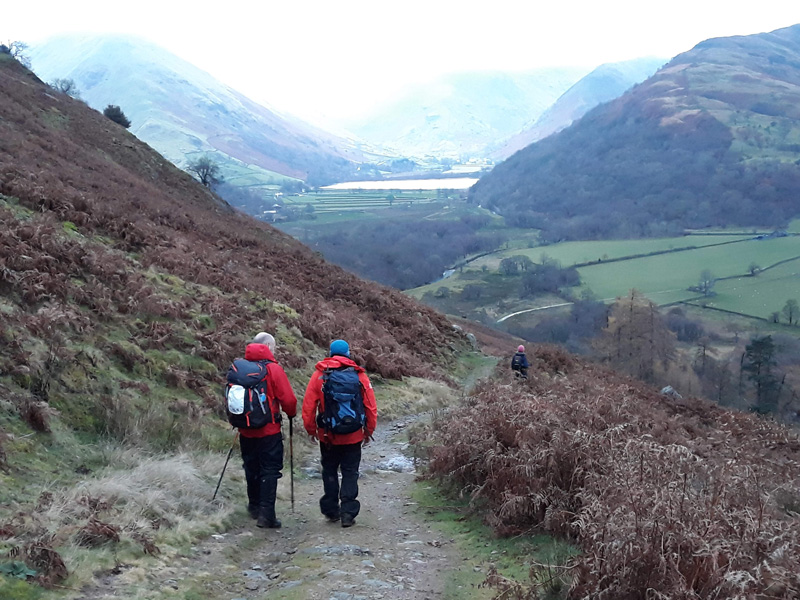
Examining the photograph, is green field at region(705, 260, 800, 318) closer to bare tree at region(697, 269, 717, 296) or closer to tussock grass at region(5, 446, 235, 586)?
bare tree at region(697, 269, 717, 296)

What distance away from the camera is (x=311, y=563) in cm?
587

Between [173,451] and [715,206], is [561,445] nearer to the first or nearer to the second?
[173,451]

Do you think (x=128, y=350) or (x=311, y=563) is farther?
(x=128, y=350)

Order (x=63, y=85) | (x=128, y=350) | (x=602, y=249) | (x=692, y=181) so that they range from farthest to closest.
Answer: (x=692, y=181)
(x=602, y=249)
(x=63, y=85)
(x=128, y=350)

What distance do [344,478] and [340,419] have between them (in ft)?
2.57

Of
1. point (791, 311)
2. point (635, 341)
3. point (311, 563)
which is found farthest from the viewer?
point (791, 311)

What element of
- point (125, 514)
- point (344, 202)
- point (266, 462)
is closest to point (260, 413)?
point (266, 462)

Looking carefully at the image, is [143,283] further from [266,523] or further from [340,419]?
[340,419]

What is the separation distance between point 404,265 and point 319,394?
97018 millimetres

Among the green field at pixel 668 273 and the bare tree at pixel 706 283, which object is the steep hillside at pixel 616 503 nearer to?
the green field at pixel 668 273

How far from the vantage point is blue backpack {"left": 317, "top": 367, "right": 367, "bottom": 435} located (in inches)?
268

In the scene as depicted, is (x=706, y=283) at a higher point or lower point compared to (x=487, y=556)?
lower

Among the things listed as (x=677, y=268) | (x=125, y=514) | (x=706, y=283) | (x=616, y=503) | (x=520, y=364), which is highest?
(x=616, y=503)

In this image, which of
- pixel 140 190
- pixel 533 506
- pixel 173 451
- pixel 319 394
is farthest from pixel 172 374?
pixel 140 190
